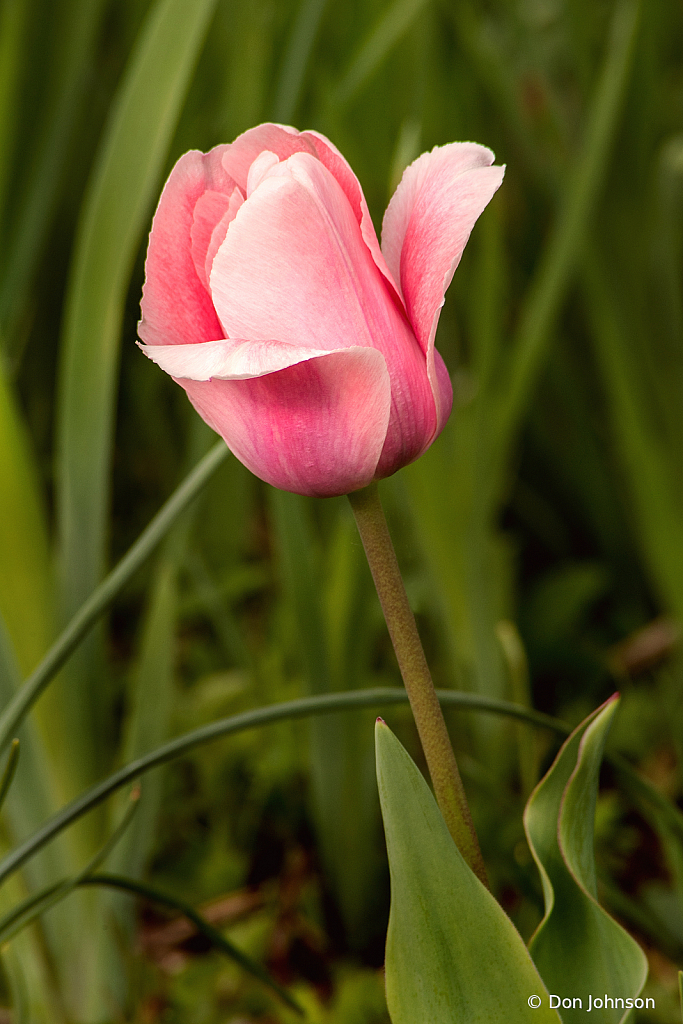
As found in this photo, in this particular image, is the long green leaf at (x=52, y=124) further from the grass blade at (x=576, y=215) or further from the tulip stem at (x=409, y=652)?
the tulip stem at (x=409, y=652)

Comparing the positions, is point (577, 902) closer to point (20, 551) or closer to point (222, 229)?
point (222, 229)

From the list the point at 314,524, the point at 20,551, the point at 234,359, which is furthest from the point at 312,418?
the point at 314,524

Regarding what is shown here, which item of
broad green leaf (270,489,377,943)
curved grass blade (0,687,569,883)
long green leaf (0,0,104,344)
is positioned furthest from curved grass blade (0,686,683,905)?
long green leaf (0,0,104,344)

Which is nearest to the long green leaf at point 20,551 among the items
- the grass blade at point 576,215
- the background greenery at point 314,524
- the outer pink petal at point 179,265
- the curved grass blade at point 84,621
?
the background greenery at point 314,524

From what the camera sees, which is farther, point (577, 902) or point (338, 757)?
point (338, 757)

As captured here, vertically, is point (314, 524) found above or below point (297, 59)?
below

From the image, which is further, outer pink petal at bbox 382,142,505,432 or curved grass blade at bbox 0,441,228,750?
curved grass blade at bbox 0,441,228,750

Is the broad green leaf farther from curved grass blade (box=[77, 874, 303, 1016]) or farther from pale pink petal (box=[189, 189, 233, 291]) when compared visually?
pale pink petal (box=[189, 189, 233, 291])
